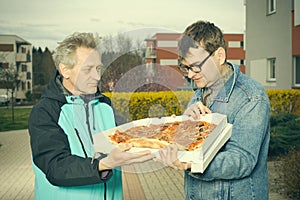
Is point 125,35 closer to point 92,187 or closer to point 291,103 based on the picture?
point 92,187

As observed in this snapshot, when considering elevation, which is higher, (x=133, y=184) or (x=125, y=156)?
(x=125, y=156)

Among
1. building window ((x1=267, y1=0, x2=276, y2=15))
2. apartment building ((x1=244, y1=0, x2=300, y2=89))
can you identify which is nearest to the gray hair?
apartment building ((x1=244, y1=0, x2=300, y2=89))

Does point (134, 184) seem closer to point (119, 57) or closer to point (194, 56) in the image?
point (194, 56)

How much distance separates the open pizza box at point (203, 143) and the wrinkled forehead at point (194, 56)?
27cm

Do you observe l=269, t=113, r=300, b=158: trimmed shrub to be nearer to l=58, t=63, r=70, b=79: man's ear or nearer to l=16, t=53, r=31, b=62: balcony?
l=58, t=63, r=70, b=79: man's ear

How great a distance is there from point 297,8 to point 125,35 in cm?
1215

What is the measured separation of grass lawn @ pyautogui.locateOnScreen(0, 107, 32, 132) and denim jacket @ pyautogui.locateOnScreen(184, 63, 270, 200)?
1976cm

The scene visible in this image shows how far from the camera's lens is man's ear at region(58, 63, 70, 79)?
2.09m

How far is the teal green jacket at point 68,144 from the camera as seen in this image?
74.0 inches

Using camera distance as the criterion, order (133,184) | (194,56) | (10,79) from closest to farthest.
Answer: (194,56)
(133,184)
(10,79)

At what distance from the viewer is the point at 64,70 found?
210 cm

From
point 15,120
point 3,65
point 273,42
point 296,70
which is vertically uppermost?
point 273,42

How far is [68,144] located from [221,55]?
2.60 feet

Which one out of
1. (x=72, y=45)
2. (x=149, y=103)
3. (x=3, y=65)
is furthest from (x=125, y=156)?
(x=3, y=65)
